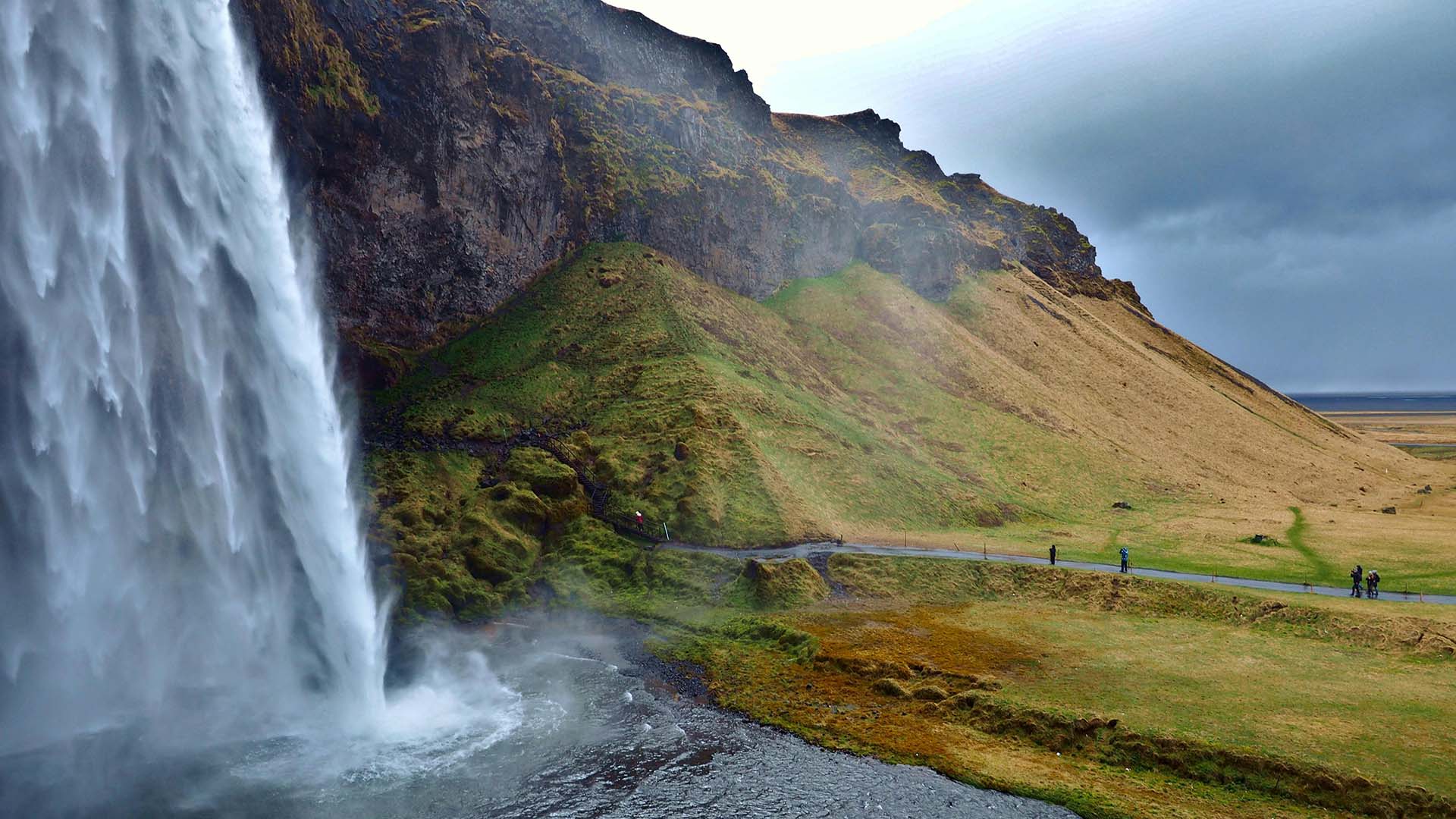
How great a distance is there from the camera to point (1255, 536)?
60438 millimetres

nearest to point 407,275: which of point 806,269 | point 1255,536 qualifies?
point 806,269

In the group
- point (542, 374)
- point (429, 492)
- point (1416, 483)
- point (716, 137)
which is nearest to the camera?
point (429, 492)

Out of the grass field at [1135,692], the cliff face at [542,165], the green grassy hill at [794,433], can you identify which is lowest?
the grass field at [1135,692]

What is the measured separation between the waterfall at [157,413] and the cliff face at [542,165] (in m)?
35.1

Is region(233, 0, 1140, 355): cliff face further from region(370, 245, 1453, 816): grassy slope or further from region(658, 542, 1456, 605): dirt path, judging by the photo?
region(658, 542, 1456, 605): dirt path

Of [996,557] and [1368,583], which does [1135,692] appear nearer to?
[1368,583]

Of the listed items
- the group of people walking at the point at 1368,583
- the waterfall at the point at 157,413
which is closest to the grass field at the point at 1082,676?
the group of people walking at the point at 1368,583

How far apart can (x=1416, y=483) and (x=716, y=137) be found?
112044 mm

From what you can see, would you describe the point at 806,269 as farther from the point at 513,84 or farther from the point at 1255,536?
the point at 1255,536

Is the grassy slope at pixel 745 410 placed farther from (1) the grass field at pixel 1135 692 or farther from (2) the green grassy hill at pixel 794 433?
(1) the grass field at pixel 1135 692

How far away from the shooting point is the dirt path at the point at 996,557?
45000mm

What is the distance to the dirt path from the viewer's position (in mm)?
45000

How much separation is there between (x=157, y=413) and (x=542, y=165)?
66.2 meters

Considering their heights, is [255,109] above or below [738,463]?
above
